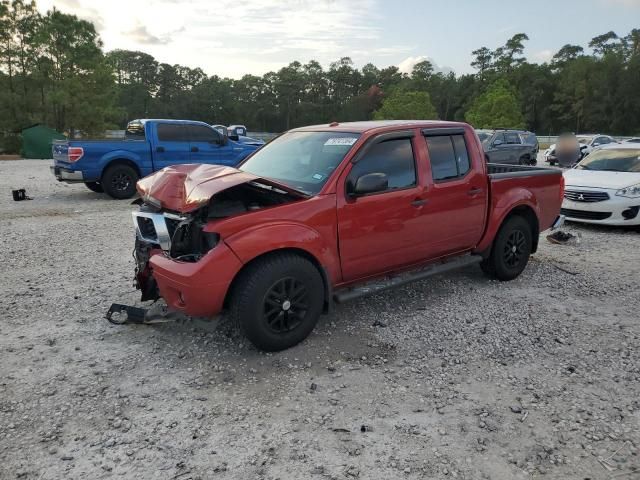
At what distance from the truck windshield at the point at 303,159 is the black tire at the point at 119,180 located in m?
7.26

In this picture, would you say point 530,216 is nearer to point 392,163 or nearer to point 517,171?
point 517,171

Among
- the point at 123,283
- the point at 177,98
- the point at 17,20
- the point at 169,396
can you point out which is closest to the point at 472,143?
the point at 169,396

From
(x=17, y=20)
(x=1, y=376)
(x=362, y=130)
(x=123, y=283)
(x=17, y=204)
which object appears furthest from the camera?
(x=17, y=20)

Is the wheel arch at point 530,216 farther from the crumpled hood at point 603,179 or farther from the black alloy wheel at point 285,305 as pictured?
the crumpled hood at point 603,179

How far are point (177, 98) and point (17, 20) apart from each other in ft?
183

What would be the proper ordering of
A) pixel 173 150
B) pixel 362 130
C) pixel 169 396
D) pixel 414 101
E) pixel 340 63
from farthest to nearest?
1. pixel 340 63
2. pixel 414 101
3. pixel 173 150
4. pixel 362 130
5. pixel 169 396

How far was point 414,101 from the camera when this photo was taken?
63.2 meters

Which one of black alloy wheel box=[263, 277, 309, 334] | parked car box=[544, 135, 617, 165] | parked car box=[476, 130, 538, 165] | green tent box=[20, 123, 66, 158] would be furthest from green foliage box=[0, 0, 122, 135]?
black alloy wheel box=[263, 277, 309, 334]

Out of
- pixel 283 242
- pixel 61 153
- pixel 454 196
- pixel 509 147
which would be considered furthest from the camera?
pixel 509 147

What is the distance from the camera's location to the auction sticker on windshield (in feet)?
13.8

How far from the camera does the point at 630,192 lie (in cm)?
814

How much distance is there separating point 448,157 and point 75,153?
8.80m

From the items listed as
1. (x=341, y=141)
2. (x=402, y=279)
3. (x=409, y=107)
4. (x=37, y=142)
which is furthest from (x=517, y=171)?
(x=409, y=107)

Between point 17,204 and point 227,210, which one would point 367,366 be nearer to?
point 227,210
